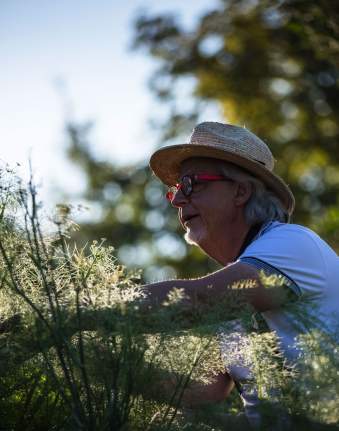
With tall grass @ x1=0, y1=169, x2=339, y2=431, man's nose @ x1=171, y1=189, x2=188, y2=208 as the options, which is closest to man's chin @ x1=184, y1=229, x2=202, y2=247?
man's nose @ x1=171, y1=189, x2=188, y2=208

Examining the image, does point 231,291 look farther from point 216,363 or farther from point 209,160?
point 209,160

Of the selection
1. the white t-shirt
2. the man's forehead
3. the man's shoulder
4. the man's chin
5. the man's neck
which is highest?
the man's forehead

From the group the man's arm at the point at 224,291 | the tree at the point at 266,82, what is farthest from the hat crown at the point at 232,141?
the tree at the point at 266,82

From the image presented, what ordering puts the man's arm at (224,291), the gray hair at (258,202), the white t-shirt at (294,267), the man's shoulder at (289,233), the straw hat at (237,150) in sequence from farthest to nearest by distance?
the straw hat at (237,150)
the gray hair at (258,202)
the man's shoulder at (289,233)
the white t-shirt at (294,267)
the man's arm at (224,291)

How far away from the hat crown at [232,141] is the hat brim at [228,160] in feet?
0.10

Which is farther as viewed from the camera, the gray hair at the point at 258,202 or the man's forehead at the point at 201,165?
the man's forehead at the point at 201,165

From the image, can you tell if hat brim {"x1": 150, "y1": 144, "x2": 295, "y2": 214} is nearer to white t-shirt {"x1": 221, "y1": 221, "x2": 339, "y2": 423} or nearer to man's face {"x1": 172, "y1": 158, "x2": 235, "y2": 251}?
man's face {"x1": 172, "y1": 158, "x2": 235, "y2": 251}

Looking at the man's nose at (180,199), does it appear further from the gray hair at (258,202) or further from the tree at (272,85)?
the tree at (272,85)

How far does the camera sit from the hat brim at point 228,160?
422 centimetres

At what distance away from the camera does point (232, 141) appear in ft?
14.1

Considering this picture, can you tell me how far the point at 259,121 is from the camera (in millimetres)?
21844

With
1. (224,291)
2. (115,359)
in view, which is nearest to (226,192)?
(224,291)

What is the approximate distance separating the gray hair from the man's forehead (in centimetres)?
3

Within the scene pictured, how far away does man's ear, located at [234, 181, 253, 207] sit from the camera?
422 centimetres
